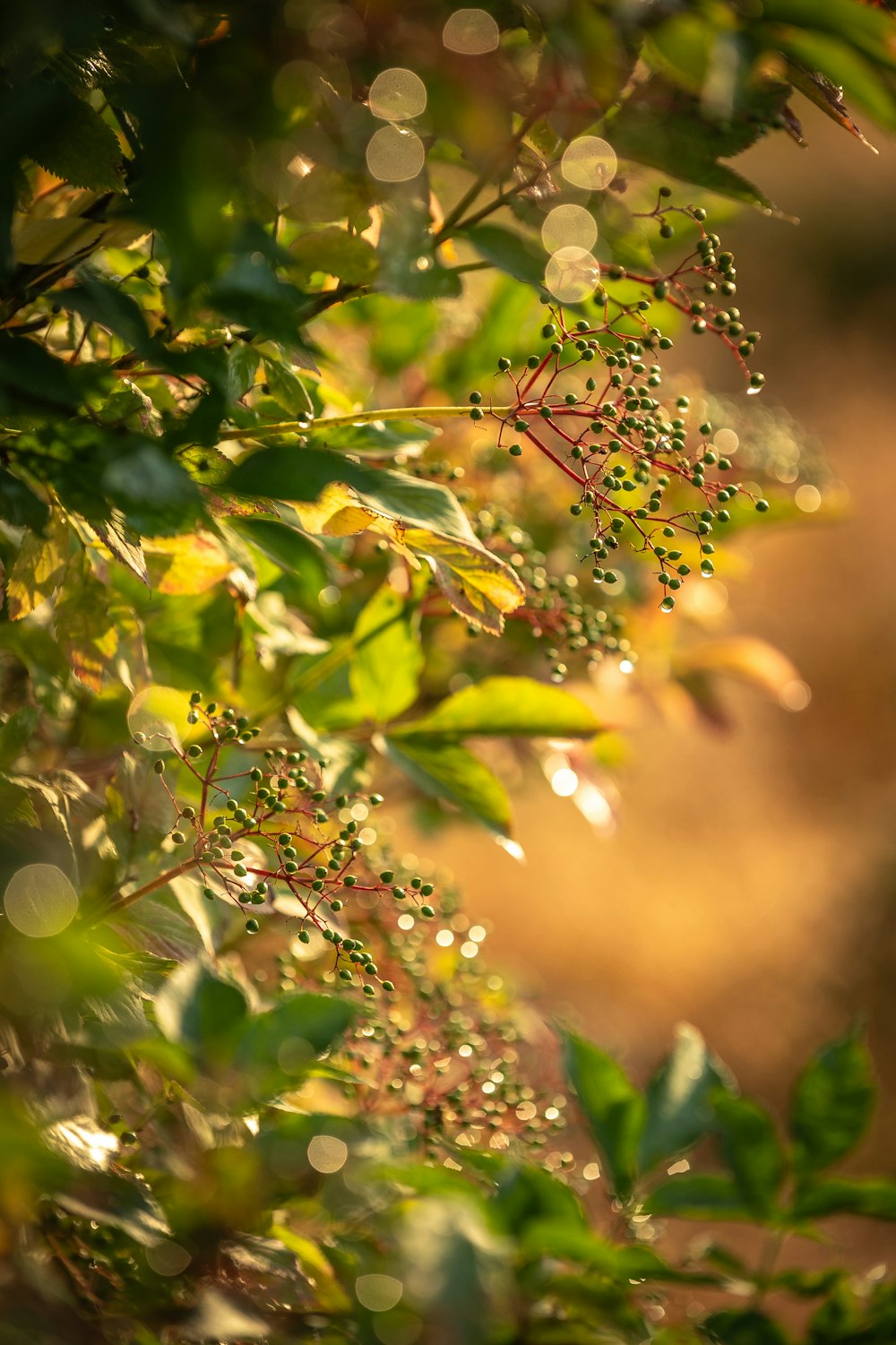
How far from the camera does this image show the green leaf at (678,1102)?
434 millimetres

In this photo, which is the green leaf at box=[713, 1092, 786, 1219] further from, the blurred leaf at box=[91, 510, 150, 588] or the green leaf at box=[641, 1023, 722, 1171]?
the blurred leaf at box=[91, 510, 150, 588]

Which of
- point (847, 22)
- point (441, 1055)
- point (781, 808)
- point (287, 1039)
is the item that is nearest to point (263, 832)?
point (287, 1039)

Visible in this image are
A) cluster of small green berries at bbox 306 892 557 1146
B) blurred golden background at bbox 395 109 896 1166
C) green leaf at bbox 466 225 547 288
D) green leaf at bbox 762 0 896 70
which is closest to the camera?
green leaf at bbox 762 0 896 70

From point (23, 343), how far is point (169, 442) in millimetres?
49

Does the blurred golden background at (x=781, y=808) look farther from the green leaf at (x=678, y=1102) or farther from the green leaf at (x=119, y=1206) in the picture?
the green leaf at (x=119, y=1206)

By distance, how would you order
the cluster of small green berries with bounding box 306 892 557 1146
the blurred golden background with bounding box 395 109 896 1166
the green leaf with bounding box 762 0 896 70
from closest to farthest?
the green leaf with bounding box 762 0 896 70, the cluster of small green berries with bounding box 306 892 557 1146, the blurred golden background with bounding box 395 109 896 1166

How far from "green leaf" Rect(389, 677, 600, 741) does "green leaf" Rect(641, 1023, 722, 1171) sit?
0.16 meters

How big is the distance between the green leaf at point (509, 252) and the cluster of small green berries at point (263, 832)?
20cm

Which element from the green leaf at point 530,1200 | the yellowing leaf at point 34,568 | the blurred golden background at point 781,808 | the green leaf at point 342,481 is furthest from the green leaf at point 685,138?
the blurred golden background at point 781,808

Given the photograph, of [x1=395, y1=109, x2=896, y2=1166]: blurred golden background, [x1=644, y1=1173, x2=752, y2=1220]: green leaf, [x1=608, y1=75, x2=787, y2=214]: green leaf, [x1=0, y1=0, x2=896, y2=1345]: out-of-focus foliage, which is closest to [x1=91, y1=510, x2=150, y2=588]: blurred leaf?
[x1=0, y1=0, x2=896, y2=1345]: out-of-focus foliage

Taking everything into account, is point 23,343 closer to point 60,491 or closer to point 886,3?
point 60,491

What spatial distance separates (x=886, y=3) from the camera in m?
0.32

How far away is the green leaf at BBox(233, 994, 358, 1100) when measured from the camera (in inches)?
11.8

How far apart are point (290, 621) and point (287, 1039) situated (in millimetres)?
245
